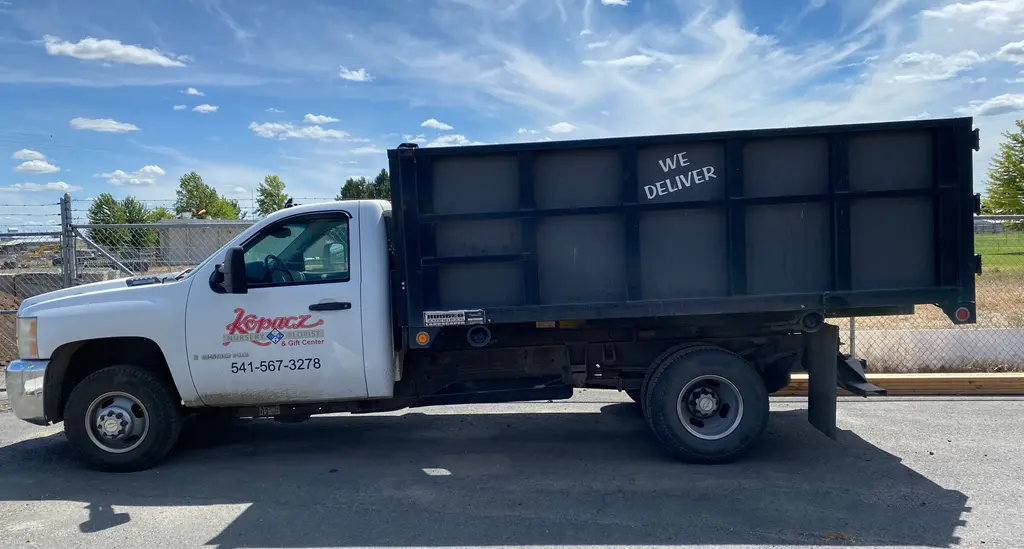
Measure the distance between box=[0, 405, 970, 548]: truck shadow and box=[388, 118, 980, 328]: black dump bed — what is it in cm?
121

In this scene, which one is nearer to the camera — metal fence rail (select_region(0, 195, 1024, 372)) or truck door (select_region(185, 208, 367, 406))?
truck door (select_region(185, 208, 367, 406))

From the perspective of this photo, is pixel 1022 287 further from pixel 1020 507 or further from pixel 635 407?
pixel 1020 507

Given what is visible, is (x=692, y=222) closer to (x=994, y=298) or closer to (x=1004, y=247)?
(x=1004, y=247)

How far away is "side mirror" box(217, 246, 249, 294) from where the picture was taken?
19.1ft

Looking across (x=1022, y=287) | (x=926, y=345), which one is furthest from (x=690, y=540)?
(x=1022, y=287)

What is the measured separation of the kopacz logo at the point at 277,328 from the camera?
598 cm

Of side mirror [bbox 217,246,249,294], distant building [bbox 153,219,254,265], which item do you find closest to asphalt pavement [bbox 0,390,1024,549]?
side mirror [bbox 217,246,249,294]

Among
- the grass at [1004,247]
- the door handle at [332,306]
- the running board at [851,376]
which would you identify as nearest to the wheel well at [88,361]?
the door handle at [332,306]

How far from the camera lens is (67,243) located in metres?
9.82

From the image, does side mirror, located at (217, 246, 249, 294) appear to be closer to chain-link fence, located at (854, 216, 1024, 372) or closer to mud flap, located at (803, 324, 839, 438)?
mud flap, located at (803, 324, 839, 438)

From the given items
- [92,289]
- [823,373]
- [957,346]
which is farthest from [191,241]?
[957,346]

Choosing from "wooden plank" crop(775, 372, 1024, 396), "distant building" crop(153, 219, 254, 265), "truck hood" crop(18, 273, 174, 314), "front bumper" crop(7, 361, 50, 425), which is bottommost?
"wooden plank" crop(775, 372, 1024, 396)

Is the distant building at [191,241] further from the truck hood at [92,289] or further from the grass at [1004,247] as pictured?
the grass at [1004,247]

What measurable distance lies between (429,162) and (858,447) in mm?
4182
